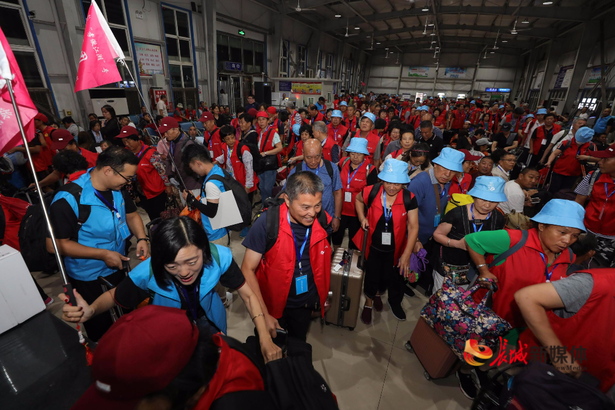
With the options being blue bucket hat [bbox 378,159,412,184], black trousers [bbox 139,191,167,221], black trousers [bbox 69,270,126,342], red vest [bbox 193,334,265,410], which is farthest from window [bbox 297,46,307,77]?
red vest [bbox 193,334,265,410]

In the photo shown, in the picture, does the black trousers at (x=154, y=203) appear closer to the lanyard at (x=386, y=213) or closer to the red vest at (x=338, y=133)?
the lanyard at (x=386, y=213)

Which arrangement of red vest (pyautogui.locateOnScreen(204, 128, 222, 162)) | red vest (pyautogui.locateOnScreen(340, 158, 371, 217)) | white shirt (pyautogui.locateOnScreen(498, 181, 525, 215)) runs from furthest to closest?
red vest (pyautogui.locateOnScreen(204, 128, 222, 162)) < red vest (pyautogui.locateOnScreen(340, 158, 371, 217)) < white shirt (pyautogui.locateOnScreen(498, 181, 525, 215))

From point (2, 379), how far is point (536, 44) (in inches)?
1332

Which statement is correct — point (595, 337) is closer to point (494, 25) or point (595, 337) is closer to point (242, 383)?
point (242, 383)

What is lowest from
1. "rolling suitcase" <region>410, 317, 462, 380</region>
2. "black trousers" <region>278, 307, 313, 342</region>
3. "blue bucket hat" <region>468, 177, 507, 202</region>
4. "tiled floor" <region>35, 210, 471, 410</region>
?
"tiled floor" <region>35, 210, 471, 410</region>

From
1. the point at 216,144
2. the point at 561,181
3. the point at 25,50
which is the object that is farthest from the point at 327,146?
the point at 25,50

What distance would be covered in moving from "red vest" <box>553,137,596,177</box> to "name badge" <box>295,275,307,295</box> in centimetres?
586

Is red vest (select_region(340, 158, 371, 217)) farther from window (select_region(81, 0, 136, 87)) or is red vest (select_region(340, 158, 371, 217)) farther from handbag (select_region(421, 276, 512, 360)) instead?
window (select_region(81, 0, 136, 87))

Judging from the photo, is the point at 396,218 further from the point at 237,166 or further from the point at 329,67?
the point at 329,67

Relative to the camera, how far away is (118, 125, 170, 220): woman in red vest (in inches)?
144

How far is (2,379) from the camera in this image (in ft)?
3.99

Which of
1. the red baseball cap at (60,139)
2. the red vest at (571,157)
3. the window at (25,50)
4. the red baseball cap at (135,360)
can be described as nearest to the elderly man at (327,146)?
the red baseball cap at (60,139)

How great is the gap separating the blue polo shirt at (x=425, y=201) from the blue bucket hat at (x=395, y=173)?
15.6 inches

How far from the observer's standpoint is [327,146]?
466cm
